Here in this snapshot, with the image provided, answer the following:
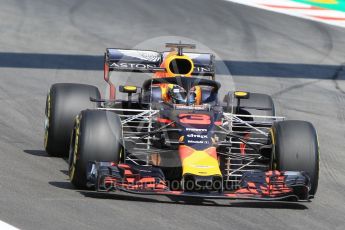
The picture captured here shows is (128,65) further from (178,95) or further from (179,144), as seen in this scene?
(179,144)

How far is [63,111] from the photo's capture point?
44.9 feet

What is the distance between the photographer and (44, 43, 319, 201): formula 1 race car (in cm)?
1138

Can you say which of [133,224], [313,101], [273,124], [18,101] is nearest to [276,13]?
[313,101]

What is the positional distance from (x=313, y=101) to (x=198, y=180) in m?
8.88

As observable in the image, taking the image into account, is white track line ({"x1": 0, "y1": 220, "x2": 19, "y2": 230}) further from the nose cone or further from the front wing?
the nose cone

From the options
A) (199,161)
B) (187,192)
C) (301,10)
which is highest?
(301,10)

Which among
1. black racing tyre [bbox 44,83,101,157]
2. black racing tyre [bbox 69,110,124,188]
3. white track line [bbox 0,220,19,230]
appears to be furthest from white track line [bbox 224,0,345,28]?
white track line [bbox 0,220,19,230]

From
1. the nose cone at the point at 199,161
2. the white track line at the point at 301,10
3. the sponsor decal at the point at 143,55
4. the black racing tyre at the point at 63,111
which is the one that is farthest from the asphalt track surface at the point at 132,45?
the sponsor decal at the point at 143,55

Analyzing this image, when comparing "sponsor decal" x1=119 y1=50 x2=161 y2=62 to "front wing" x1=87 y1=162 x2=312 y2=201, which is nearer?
"front wing" x1=87 y1=162 x2=312 y2=201

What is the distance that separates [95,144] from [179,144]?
Result: 918 mm

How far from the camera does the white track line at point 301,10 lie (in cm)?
2866

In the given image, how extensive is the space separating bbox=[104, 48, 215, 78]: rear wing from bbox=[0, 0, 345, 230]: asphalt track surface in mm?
1531

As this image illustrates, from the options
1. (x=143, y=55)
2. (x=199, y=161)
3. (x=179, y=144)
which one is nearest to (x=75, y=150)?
(x=179, y=144)

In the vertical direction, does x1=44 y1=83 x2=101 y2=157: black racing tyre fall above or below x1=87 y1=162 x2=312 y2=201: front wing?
above
